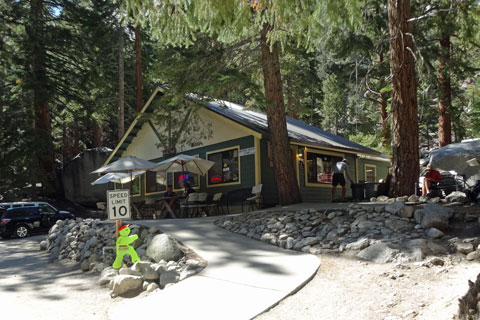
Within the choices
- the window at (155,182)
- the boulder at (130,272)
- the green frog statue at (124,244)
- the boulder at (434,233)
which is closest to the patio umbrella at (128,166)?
the window at (155,182)

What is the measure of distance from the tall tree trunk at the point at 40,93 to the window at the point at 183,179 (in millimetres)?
9629

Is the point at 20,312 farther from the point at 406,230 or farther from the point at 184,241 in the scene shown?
the point at 406,230

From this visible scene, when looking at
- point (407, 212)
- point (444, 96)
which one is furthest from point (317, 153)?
point (407, 212)

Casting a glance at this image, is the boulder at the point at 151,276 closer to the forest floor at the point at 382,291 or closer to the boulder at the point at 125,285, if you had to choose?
the boulder at the point at 125,285

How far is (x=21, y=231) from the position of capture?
655 inches

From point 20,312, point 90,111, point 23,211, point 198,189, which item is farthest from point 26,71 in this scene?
point 20,312

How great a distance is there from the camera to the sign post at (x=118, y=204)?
7777 mm

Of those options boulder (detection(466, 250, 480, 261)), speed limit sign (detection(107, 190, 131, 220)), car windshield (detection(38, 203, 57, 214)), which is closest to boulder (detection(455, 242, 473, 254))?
boulder (detection(466, 250, 480, 261))

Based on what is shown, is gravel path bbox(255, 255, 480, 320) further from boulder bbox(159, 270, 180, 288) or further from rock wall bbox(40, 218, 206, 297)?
rock wall bbox(40, 218, 206, 297)

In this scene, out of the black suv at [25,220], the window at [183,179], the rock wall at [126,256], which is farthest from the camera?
the window at [183,179]

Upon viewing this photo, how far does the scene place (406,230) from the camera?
297 inches

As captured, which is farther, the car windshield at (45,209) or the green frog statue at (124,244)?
the car windshield at (45,209)

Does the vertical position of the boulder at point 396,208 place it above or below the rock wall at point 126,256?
above

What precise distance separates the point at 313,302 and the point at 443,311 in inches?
59.9
